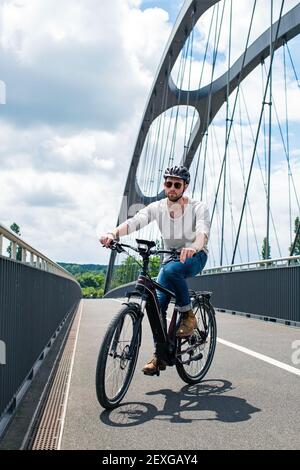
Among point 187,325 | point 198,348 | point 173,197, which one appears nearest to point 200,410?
point 187,325

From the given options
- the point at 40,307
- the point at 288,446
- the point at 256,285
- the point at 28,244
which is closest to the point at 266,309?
the point at 256,285

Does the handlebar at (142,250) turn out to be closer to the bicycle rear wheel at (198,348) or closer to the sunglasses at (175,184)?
the sunglasses at (175,184)

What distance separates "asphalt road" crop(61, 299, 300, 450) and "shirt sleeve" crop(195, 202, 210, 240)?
1.13 meters

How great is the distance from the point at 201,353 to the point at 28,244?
1691 millimetres

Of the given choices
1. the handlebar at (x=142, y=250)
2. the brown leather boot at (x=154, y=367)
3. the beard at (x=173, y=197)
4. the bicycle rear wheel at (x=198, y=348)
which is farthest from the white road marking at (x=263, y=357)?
the beard at (x=173, y=197)

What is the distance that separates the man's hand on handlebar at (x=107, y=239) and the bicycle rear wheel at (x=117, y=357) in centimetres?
48

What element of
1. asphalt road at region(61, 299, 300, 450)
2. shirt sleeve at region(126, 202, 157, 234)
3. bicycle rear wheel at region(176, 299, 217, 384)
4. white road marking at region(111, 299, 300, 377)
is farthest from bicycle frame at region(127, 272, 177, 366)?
white road marking at region(111, 299, 300, 377)

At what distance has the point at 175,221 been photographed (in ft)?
15.2

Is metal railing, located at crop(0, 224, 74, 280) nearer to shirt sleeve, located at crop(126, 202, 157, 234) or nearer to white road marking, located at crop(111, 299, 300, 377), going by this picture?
shirt sleeve, located at crop(126, 202, 157, 234)

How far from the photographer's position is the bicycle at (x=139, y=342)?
3.86 metres

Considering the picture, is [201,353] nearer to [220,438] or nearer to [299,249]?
[220,438]

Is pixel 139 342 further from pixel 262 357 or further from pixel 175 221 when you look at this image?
pixel 262 357

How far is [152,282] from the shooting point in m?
4.33

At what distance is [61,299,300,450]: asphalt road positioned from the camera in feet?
10.6
